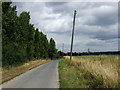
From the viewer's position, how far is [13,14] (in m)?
30.1

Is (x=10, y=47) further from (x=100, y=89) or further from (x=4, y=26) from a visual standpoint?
(x=100, y=89)

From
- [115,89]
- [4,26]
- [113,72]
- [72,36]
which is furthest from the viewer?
[72,36]

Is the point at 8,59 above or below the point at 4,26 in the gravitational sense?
below

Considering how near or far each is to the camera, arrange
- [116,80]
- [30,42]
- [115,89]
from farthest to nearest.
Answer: [30,42], [116,80], [115,89]

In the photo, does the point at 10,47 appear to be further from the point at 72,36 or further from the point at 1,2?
the point at 72,36

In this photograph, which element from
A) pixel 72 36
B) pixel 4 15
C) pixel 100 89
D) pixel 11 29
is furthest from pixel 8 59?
pixel 100 89

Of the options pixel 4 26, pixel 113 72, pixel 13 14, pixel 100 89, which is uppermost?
pixel 13 14

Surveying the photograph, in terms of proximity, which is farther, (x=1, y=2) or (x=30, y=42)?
(x=30, y=42)

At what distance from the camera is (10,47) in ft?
96.1

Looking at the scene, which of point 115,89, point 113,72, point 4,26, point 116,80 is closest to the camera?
point 115,89

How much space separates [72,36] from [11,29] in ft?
40.9

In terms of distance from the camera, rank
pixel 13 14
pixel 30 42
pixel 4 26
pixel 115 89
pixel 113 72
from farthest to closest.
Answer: pixel 30 42 → pixel 13 14 → pixel 4 26 → pixel 113 72 → pixel 115 89

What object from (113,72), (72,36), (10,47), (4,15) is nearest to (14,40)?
(10,47)

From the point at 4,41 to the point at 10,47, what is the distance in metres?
2.17
